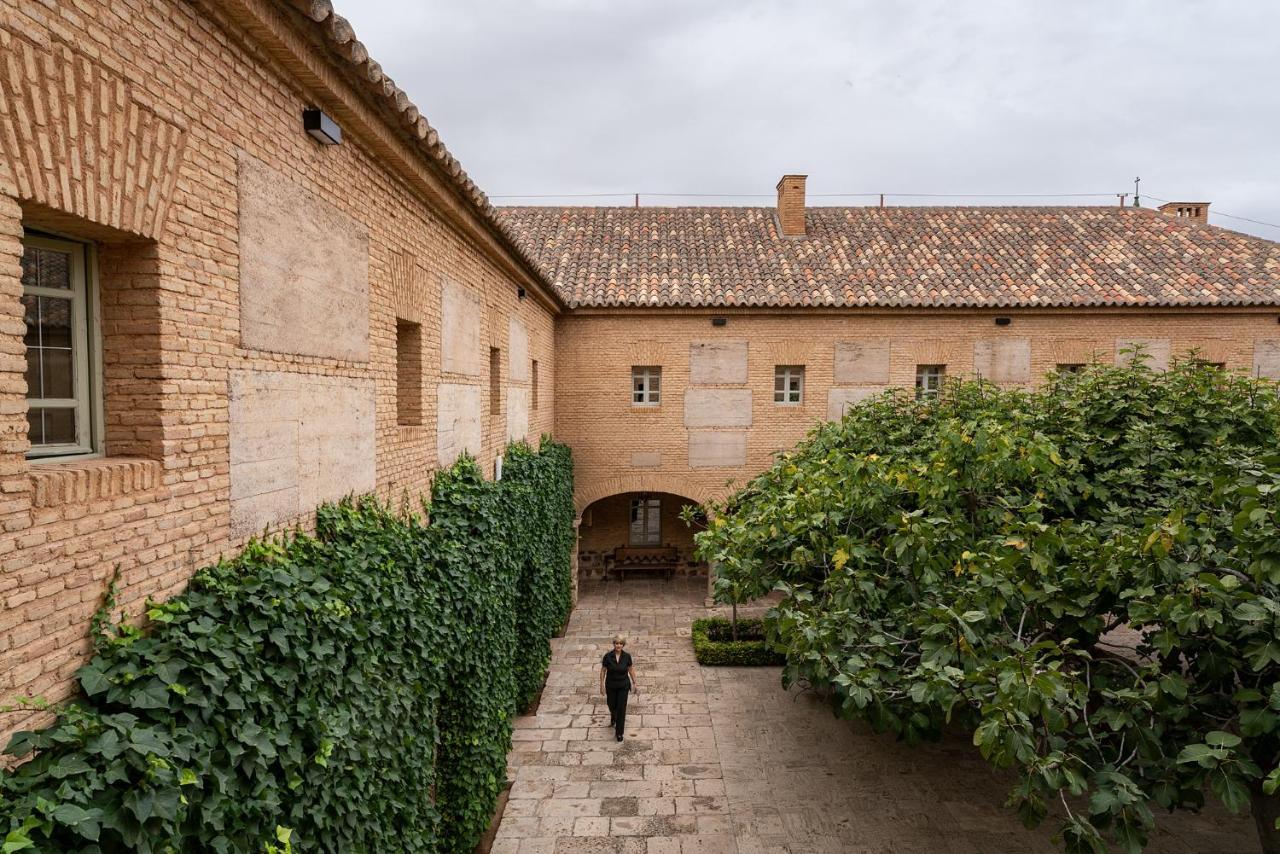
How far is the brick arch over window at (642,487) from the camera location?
1544 cm

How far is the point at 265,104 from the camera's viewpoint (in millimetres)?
3969

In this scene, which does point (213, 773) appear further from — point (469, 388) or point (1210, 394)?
point (1210, 394)

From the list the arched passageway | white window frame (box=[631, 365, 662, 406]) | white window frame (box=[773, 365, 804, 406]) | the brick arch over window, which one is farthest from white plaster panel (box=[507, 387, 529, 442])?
white window frame (box=[773, 365, 804, 406])

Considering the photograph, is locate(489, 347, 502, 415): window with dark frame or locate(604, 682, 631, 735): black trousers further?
locate(489, 347, 502, 415): window with dark frame

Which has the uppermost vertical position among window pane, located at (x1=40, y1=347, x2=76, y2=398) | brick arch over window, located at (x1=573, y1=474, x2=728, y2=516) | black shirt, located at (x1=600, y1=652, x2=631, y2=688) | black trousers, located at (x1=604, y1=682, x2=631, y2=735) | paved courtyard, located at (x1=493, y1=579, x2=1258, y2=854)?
window pane, located at (x1=40, y1=347, x2=76, y2=398)

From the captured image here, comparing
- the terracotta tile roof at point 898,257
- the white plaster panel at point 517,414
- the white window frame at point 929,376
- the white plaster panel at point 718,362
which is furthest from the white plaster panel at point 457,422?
the white window frame at point 929,376

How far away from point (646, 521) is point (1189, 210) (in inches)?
668

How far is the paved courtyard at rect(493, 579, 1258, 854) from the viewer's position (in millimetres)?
7340

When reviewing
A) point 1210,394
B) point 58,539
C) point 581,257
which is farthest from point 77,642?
point 581,257

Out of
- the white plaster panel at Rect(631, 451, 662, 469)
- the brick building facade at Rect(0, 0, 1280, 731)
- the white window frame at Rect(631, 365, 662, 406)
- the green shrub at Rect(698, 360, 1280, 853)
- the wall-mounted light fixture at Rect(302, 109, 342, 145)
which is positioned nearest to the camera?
the brick building facade at Rect(0, 0, 1280, 731)

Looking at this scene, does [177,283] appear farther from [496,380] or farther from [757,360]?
[757,360]

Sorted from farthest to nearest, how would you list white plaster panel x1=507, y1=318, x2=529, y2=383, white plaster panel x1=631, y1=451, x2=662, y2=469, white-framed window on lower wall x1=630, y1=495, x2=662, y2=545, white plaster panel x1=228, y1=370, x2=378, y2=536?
white-framed window on lower wall x1=630, y1=495, x2=662, y2=545 < white plaster panel x1=631, y1=451, x2=662, y2=469 < white plaster panel x1=507, y1=318, x2=529, y2=383 < white plaster panel x1=228, y1=370, x2=378, y2=536

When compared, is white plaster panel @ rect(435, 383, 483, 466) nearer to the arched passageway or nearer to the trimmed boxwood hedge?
the trimmed boxwood hedge

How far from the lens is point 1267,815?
16.7 feet
